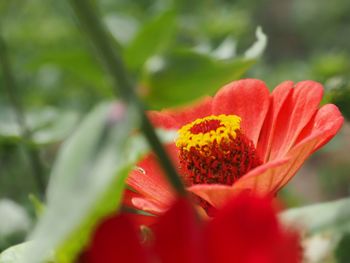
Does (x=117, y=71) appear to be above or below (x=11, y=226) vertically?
above

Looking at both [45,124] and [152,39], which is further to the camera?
[45,124]

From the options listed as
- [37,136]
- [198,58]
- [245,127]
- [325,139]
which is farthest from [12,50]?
[198,58]

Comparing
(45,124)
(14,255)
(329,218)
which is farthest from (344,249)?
(45,124)

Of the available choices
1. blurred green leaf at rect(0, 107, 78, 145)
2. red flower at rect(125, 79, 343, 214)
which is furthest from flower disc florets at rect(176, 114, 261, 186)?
blurred green leaf at rect(0, 107, 78, 145)

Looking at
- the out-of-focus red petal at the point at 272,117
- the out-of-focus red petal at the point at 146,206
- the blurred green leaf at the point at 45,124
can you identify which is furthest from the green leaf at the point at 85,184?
the blurred green leaf at the point at 45,124

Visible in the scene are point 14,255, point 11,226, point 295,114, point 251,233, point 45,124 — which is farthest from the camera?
point 45,124

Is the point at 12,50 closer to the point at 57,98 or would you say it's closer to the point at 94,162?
the point at 57,98

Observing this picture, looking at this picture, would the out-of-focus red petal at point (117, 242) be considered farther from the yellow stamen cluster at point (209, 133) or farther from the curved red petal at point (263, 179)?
the yellow stamen cluster at point (209, 133)

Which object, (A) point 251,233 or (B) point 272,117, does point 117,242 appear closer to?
(A) point 251,233
